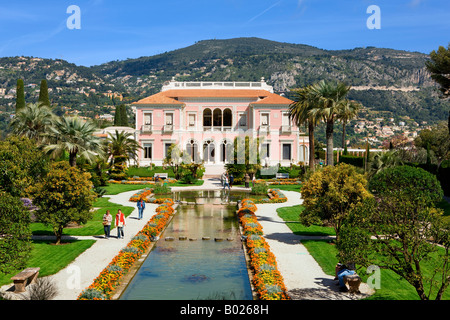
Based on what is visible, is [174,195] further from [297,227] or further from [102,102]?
[102,102]

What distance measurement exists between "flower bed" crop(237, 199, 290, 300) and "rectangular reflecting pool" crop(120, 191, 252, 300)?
1.28 ft

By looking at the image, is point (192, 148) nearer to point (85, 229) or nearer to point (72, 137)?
point (72, 137)

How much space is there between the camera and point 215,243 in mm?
18516

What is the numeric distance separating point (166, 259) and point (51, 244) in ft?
17.8

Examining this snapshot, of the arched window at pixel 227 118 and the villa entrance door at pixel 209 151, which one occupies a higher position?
the arched window at pixel 227 118

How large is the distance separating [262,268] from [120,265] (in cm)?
452

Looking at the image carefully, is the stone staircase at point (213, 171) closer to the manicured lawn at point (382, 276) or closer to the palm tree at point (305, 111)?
the palm tree at point (305, 111)

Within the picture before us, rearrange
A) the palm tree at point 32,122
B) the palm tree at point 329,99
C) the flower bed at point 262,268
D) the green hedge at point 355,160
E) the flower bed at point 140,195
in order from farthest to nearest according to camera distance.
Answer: the green hedge at point 355,160 → the palm tree at point 32,122 → the flower bed at point 140,195 → the palm tree at point 329,99 → the flower bed at point 262,268

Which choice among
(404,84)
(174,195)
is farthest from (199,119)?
(404,84)

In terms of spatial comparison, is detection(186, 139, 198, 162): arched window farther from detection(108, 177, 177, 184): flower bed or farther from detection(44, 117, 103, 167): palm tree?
detection(44, 117, 103, 167): palm tree

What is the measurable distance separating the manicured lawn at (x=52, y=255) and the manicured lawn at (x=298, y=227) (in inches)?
375

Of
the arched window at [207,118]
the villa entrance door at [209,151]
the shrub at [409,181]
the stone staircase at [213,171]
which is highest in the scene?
the arched window at [207,118]

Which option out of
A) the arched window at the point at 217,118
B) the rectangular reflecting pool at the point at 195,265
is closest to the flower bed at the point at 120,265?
the rectangular reflecting pool at the point at 195,265

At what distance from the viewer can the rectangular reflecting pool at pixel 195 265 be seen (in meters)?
12.4
